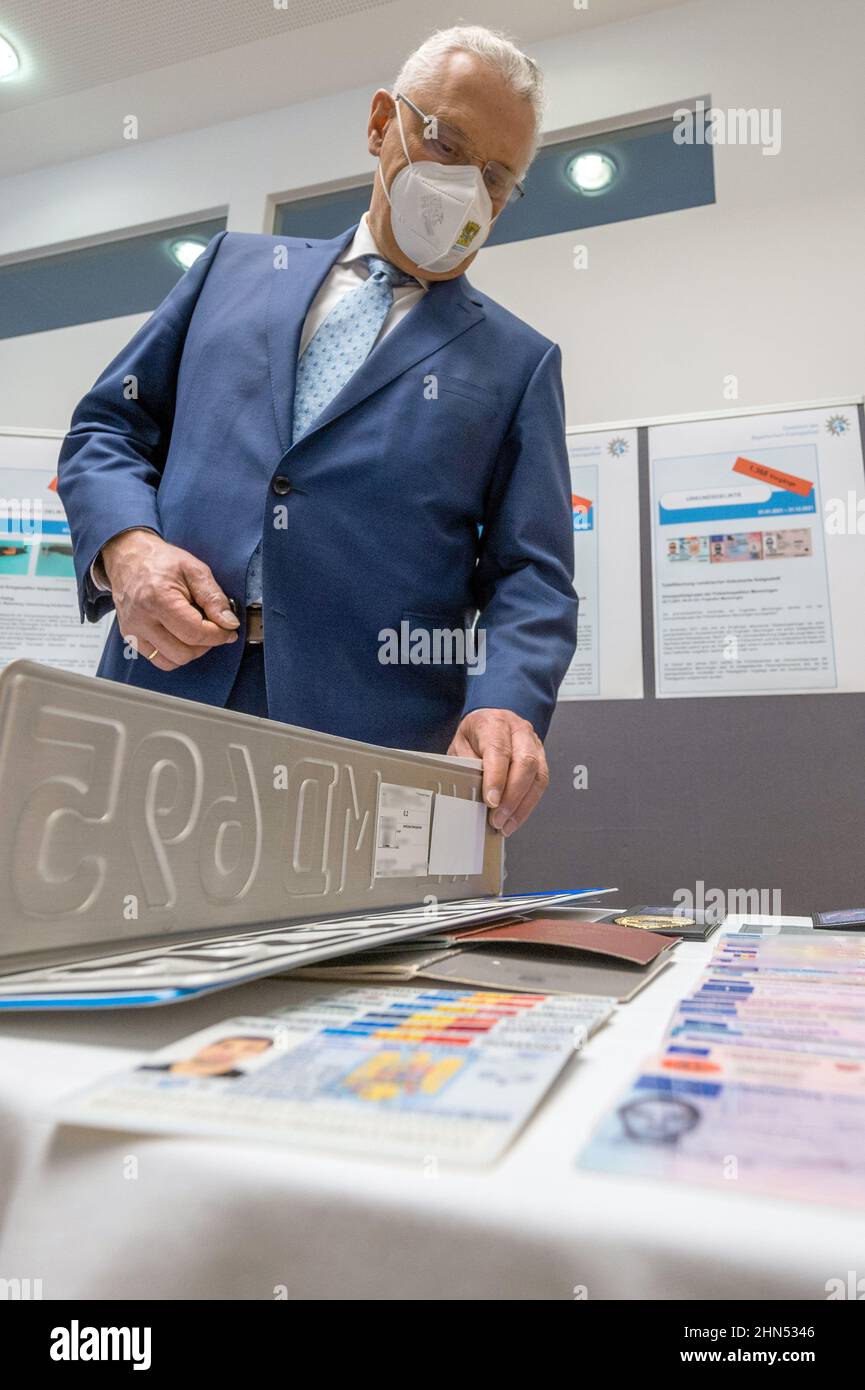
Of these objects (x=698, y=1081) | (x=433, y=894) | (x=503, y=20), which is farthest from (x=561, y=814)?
(x=503, y=20)

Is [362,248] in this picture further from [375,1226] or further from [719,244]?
[719,244]

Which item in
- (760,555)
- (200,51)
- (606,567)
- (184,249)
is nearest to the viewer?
(760,555)

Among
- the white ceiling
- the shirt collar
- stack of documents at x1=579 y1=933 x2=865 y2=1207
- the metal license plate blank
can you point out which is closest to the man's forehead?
the shirt collar

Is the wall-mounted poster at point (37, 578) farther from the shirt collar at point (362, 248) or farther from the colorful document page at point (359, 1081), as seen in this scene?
the colorful document page at point (359, 1081)

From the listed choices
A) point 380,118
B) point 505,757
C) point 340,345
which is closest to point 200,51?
point 380,118

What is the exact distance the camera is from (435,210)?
0.96 m

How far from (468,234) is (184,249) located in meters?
2.16

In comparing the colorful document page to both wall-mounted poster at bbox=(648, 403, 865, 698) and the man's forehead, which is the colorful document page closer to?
the man's forehead

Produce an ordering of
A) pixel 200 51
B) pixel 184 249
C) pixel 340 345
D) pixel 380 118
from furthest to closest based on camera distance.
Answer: pixel 184 249
pixel 200 51
pixel 380 118
pixel 340 345

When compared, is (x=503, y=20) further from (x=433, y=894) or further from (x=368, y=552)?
(x=433, y=894)

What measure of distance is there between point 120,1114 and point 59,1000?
9 centimetres

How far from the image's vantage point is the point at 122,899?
0.35 meters

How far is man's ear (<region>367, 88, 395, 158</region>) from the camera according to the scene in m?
1.02

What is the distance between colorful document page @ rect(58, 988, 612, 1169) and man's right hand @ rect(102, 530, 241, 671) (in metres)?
0.40
